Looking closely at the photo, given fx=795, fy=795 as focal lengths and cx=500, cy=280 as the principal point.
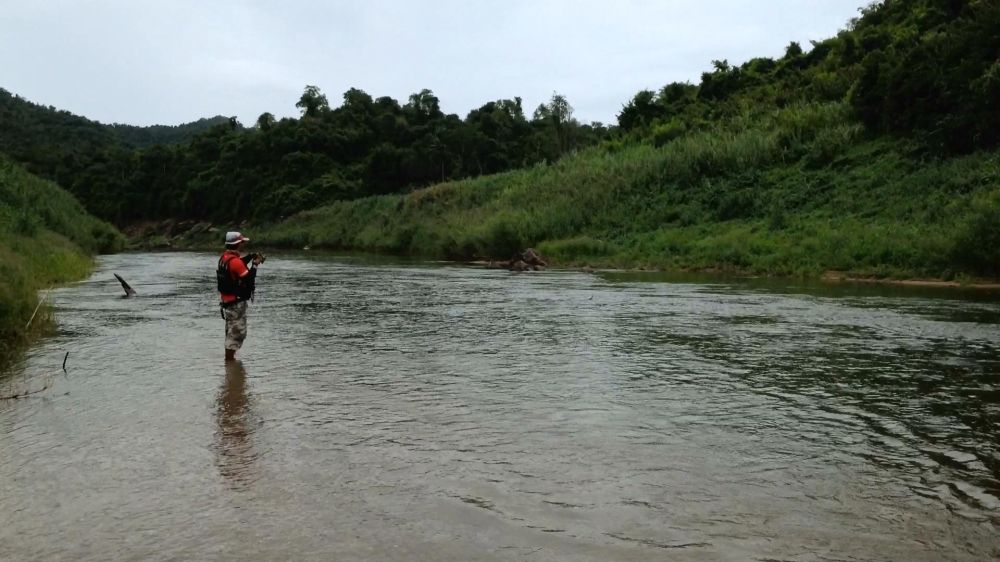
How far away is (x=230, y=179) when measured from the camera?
101 meters

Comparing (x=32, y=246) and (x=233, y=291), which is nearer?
(x=233, y=291)

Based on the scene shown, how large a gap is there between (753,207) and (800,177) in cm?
292

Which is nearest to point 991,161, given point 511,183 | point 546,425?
point 546,425

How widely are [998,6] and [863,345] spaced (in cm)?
2857

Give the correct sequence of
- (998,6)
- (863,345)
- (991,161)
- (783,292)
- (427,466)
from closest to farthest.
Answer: (427,466)
(863,345)
(783,292)
(991,161)
(998,6)

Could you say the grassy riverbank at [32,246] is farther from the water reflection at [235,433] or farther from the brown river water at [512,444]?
the water reflection at [235,433]

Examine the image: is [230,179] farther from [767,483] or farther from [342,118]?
[767,483]

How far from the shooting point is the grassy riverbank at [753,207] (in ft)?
83.3

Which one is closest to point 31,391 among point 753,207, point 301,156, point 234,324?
point 234,324

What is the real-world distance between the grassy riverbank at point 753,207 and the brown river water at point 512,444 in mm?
11988

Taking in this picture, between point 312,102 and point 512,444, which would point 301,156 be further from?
point 512,444

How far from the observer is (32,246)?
2480 cm

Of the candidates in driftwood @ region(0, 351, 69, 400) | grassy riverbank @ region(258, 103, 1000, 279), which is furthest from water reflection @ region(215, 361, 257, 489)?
grassy riverbank @ region(258, 103, 1000, 279)

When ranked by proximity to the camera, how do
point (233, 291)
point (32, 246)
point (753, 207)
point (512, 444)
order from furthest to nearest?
1. point (753, 207)
2. point (32, 246)
3. point (233, 291)
4. point (512, 444)
